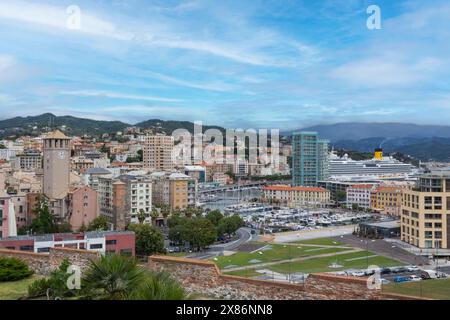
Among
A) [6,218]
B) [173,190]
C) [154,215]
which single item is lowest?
[154,215]

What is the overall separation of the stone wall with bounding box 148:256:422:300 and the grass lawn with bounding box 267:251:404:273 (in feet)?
41.5

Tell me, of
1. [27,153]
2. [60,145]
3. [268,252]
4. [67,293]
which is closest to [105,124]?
[27,153]

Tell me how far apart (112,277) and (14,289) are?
1.96 metres

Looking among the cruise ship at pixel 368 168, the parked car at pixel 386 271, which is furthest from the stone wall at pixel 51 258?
the cruise ship at pixel 368 168

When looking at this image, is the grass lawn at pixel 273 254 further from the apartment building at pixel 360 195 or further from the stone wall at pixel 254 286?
the apartment building at pixel 360 195

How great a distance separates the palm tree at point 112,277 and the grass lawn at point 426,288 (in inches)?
437

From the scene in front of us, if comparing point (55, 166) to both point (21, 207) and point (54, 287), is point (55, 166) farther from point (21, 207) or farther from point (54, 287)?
point (54, 287)

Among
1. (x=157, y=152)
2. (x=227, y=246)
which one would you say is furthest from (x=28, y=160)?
(x=227, y=246)

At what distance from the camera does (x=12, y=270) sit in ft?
19.7

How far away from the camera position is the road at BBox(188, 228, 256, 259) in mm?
21172

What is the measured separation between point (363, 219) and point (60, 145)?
71.6ft

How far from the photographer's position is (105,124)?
103 metres

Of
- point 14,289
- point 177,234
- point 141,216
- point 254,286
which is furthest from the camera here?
point 141,216
